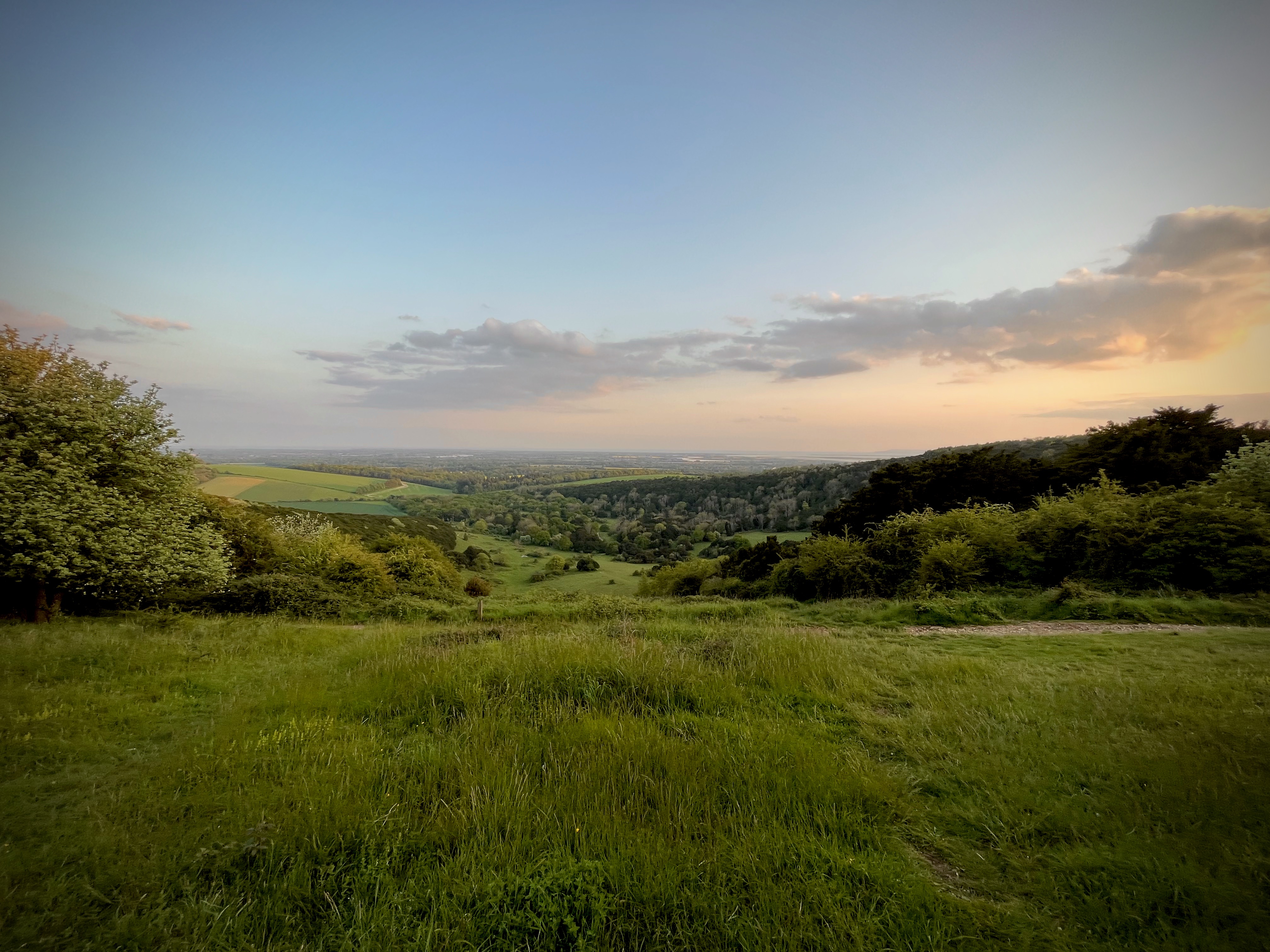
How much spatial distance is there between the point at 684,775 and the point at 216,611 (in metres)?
17.8

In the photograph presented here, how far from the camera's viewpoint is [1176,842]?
328 cm

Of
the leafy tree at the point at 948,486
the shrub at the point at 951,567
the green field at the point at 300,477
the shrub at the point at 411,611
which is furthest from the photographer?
the green field at the point at 300,477

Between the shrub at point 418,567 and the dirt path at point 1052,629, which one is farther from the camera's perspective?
the shrub at point 418,567

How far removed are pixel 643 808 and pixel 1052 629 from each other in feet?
40.3

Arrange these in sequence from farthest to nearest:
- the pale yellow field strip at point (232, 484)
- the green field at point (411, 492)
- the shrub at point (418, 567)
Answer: the green field at point (411, 492) < the pale yellow field strip at point (232, 484) < the shrub at point (418, 567)

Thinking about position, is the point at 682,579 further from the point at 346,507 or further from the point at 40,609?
the point at 346,507

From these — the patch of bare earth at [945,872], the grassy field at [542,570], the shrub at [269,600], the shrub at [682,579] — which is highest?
the patch of bare earth at [945,872]

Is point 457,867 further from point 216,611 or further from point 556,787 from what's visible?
point 216,611

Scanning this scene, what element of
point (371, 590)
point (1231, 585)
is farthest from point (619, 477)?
point (1231, 585)

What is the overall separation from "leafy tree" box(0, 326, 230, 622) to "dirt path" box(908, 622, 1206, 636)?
19976 mm

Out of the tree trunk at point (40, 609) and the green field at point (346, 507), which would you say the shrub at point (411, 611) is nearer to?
the tree trunk at point (40, 609)

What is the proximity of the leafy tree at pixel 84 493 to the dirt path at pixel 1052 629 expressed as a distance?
1998cm

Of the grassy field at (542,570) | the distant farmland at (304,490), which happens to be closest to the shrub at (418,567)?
the grassy field at (542,570)

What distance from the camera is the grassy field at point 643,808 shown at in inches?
113
